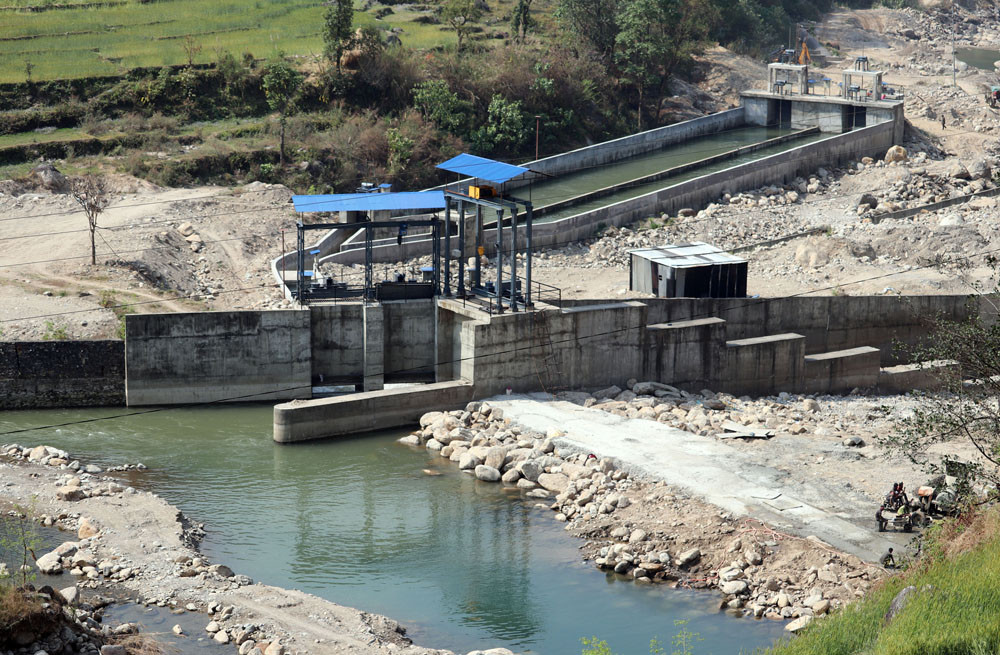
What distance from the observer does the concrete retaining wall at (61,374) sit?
108 feet

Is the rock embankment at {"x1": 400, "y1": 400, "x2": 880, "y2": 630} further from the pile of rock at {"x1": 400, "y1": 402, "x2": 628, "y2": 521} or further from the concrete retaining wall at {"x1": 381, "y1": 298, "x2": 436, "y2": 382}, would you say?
the concrete retaining wall at {"x1": 381, "y1": 298, "x2": 436, "y2": 382}

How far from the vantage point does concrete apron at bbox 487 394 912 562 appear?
80.0 feet

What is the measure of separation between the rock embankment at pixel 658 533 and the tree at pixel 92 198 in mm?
15020

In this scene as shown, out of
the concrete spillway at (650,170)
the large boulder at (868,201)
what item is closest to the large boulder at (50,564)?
the concrete spillway at (650,170)

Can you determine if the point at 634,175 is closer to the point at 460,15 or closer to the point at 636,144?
the point at 636,144

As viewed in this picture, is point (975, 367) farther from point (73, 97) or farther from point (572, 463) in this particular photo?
point (73, 97)

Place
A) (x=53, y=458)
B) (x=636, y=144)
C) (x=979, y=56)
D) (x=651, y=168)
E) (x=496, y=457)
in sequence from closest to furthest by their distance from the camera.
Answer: (x=53, y=458) < (x=496, y=457) < (x=651, y=168) < (x=636, y=144) < (x=979, y=56)

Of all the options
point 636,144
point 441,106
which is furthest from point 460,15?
point 636,144

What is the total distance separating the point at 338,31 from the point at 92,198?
19.0m

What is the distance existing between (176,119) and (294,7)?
18.3 metres

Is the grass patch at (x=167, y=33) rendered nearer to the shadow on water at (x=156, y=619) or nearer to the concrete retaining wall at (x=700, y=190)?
the concrete retaining wall at (x=700, y=190)

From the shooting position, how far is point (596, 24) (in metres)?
65.1

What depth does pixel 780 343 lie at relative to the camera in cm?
3744

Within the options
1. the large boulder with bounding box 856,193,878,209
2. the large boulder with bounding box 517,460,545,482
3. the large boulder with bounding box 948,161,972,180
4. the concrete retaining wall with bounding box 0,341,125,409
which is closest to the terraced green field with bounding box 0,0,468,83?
the concrete retaining wall with bounding box 0,341,125,409
